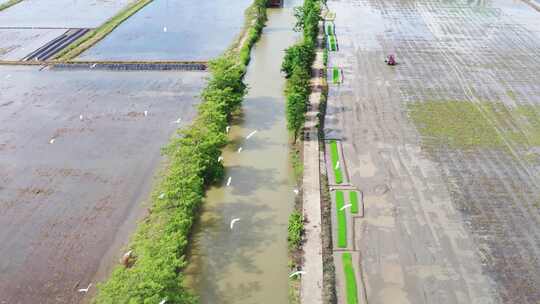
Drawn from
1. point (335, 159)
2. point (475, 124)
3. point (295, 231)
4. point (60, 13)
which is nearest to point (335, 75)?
point (475, 124)

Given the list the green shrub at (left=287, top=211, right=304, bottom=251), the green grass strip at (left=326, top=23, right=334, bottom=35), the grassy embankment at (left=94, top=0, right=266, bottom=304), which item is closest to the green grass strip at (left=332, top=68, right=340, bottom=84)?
the grassy embankment at (left=94, top=0, right=266, bottom=304)

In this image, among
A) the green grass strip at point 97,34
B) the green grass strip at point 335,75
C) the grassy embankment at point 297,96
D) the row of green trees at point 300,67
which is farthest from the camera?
the green grass strip at point 97,34

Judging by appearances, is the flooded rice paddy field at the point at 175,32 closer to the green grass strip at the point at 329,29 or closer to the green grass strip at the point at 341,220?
the green grass strip at the point at 329,29

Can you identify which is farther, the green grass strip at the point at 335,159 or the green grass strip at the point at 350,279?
the green grass strip at the point at 335,159

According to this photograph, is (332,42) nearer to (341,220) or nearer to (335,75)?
(335,75)

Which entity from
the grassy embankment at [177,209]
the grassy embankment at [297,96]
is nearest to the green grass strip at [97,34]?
the grassy embankment at [177,209]

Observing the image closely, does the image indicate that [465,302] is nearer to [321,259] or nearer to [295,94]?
[321,259]
